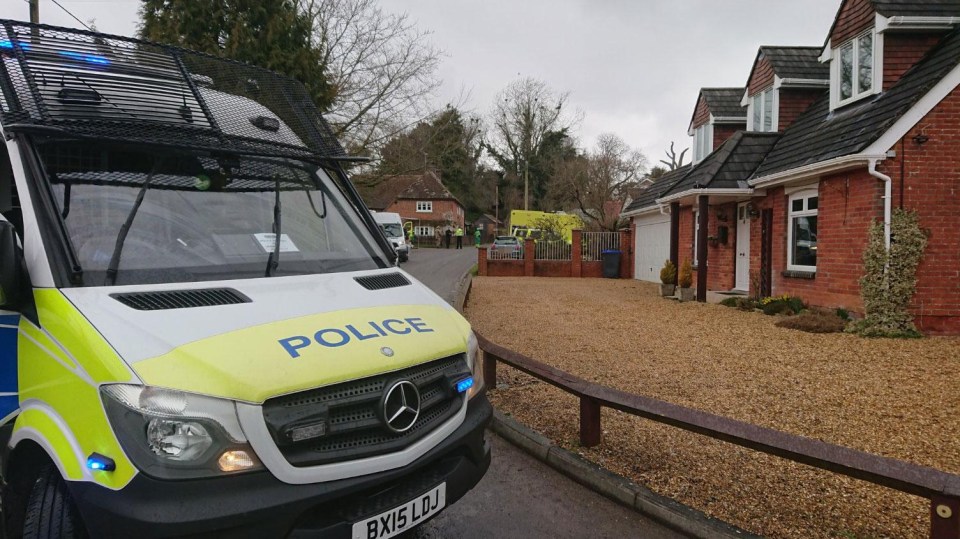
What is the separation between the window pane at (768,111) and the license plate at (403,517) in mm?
14589

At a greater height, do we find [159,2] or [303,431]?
[159,2]

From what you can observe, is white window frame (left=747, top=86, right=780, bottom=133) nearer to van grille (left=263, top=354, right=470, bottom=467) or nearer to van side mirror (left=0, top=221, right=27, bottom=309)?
van grille (left=263, top=354, right=470, bottom=467)

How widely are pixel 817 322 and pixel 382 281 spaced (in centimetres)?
884

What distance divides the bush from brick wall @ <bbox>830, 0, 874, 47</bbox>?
553 cm

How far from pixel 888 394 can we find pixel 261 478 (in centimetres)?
618

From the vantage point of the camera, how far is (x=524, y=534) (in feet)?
10.4

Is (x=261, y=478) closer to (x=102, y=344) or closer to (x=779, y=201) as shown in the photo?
(x=102, y=344)

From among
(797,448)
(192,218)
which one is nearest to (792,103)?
(797,448)

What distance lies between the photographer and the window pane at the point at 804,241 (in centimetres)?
1113

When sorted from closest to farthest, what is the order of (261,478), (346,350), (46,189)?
(261,478) → (346,350) → (46,189)

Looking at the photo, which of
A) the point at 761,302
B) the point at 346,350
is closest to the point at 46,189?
the point at 346,350

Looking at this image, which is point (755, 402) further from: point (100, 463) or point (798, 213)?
point (798, 213)

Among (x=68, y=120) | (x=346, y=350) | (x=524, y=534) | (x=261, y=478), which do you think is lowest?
(x=524, y=534)

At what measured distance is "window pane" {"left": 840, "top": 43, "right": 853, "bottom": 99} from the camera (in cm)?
1107
